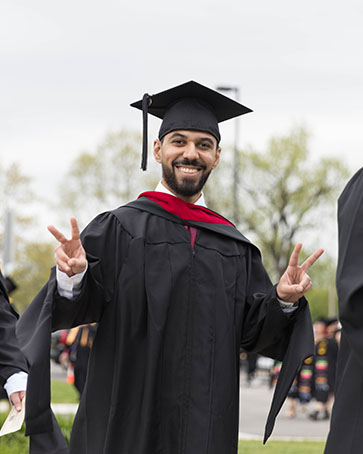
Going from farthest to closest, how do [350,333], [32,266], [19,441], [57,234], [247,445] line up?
1. [32,266]
2. [247,445]
3. [19,441]
4. [57,234]
5. [350,333]

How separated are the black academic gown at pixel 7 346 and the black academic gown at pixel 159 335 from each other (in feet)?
2.82

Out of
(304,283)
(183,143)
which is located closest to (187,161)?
(183,143)

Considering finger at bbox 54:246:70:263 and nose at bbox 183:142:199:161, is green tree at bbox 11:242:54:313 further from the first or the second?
finger at bbox 54:246:70:263

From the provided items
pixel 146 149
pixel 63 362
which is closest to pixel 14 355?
pixel 146 149

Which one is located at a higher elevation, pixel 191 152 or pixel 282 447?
pixel 191 152

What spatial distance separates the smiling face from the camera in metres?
4.66

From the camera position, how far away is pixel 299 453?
31.5 ft

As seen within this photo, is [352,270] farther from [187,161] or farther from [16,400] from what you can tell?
[16,400]

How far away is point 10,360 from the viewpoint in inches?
204

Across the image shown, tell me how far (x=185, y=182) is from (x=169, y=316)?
2.47 feet

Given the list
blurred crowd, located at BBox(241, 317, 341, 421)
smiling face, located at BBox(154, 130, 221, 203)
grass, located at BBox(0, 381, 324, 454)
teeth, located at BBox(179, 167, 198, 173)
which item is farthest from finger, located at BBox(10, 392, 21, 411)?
blurred crowd, located at BBox(241, 317, 341, 421)

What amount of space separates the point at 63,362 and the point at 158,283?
79.5 feet

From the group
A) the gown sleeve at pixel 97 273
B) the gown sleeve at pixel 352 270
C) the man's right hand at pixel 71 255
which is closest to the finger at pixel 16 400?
the gown sleeve at pixel 97 273

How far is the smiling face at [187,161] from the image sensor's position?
4664 mm
